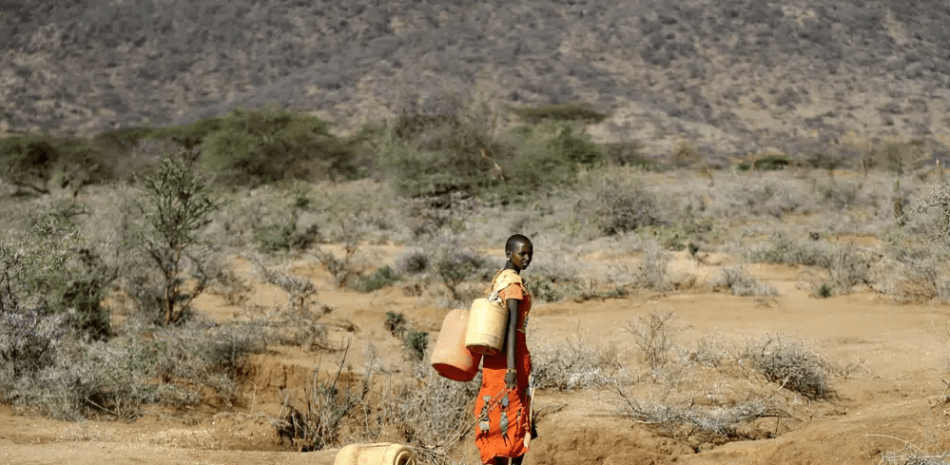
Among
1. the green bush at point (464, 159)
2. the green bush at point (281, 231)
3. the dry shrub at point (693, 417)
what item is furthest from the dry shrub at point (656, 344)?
the green bush at point (464, 159)

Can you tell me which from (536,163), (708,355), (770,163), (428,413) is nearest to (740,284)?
(708,355)

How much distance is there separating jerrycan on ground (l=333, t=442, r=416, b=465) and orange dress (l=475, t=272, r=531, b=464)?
0.48 metres

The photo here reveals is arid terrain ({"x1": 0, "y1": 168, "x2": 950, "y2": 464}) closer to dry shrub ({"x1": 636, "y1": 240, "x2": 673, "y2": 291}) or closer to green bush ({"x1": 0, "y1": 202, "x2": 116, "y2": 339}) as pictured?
dry shrub ({"x1": 636, "y1": 240, "x2": 673, "y2": 291})

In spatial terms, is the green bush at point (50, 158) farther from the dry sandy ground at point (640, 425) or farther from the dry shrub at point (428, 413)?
the dry shrub at point (428, 413)

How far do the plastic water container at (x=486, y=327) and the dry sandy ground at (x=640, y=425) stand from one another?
169 cm

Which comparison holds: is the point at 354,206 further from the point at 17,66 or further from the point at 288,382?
the point at 17,66

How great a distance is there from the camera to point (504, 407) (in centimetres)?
452

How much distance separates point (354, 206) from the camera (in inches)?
869

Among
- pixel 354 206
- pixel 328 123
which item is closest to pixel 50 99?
pixel 328 123

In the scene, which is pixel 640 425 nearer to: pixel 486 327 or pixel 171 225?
pixel 486 327

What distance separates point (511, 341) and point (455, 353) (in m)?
0.31

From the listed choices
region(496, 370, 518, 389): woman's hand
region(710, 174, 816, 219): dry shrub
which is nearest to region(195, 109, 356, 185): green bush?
region(710, 174, 816, 219): dry shrub

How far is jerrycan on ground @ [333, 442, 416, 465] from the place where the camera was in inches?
162

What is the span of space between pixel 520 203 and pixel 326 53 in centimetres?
2678
